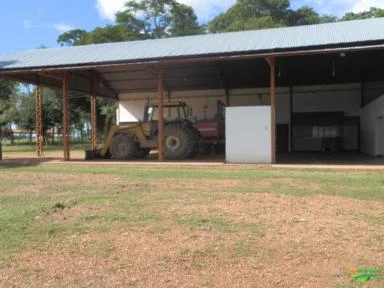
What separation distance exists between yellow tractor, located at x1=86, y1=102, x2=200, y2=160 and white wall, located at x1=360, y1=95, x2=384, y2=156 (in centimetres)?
813

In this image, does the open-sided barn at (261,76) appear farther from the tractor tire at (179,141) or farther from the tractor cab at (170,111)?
the tractor tire at (179,141)

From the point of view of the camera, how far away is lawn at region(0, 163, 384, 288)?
547 centimetres

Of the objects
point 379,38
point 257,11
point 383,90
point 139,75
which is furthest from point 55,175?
point 257,11

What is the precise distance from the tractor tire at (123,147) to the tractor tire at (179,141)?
1.63m

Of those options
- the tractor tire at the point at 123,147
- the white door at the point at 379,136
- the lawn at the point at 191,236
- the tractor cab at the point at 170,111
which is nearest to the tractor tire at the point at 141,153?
the tractor tire at the point at 123,147

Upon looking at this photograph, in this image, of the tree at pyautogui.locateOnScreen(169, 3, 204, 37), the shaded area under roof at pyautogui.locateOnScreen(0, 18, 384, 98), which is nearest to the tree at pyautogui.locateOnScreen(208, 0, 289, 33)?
the tree at pyautogui.locateOnScreen(169, 3, 204, 37)

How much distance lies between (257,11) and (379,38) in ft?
172

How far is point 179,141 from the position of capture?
2159 cm

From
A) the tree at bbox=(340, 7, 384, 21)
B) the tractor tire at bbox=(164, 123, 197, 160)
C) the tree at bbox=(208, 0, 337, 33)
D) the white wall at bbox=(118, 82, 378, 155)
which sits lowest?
the tractor tire at bbox=(164, 123, 197, 160)

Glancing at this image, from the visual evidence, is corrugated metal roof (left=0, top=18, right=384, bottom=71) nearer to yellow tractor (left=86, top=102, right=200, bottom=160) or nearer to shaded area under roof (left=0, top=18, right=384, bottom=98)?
shaded area under roof (left=0, top=18, right=384, bottom=98)

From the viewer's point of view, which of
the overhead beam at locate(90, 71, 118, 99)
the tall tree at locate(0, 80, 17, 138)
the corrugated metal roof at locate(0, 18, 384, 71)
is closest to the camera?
the corrugated metal roof at locate(0, 18, 384, 71)

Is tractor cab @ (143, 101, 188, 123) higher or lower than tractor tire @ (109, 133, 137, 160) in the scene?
higher

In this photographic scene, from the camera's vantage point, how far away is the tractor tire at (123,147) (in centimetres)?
2248

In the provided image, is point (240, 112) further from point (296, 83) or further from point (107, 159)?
point (296, 83)
